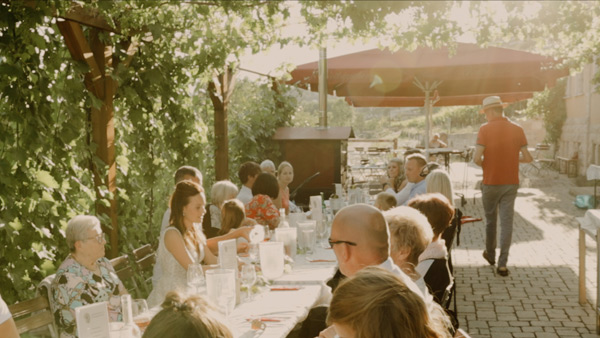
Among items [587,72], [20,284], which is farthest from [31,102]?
[587,72]

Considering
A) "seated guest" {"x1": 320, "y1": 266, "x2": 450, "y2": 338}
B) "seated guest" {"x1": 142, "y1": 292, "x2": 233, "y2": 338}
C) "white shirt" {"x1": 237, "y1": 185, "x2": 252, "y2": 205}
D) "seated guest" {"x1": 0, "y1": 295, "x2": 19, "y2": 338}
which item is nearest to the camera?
"seated guest" {"x1": 142, "y1": 292, "x2": 233, "y2": 338}

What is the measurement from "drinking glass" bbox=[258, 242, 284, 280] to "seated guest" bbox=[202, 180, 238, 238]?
220 cm

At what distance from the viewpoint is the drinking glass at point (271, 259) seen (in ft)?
11.7

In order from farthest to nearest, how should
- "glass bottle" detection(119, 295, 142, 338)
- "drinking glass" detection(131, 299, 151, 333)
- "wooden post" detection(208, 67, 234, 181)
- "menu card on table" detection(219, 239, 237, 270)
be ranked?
"wooden post" detection(208, 67, 234, 181), "menu card on table" detection(219, 239, 237, 270), "drinking glass" detection(131, 299, 151, 333), "glass bottle" detection(119, 295, 142, 338)

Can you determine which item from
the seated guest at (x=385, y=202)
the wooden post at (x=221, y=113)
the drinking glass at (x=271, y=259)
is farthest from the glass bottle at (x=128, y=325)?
the wooden post at (x=221, y=113)

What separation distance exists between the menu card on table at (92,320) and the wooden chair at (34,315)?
0.89 m

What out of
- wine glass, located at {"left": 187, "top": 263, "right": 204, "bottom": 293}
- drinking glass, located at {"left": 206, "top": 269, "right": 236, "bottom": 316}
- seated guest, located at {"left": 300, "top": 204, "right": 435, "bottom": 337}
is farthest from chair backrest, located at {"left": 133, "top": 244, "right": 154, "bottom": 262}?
seated guest, located at {"left": 300, "top": 204, "right": 435, "bottom": 337}

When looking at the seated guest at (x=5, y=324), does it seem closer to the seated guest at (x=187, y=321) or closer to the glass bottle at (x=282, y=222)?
the seated guest at (x=187, y=321)

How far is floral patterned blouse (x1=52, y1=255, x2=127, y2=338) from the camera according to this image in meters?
3.29

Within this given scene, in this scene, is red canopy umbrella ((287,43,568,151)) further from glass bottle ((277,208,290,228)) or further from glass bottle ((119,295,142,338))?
glass bottle ((119,295,142,338))

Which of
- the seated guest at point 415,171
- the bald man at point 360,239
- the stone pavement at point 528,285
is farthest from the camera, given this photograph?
the seated guest at point 415,171

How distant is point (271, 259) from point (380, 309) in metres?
2.06

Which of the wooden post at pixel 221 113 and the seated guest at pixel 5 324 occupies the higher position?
the wooden post at pixel 221 113

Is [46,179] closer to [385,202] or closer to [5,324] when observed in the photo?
[5,324]
